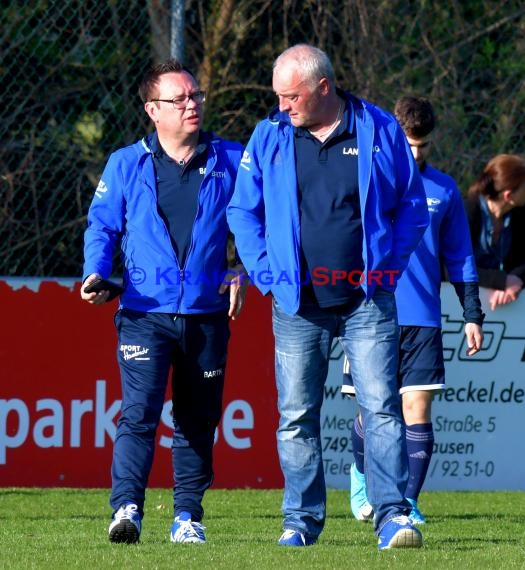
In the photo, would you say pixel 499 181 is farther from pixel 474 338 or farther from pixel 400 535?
pixel 400 535

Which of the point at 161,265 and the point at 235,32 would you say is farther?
the point at 235,32

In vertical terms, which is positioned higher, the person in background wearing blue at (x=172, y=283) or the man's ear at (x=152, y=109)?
the man's ear at (x=152, y=109)

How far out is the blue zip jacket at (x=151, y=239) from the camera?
616 centimetres

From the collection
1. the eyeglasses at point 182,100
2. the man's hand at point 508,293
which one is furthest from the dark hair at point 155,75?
the man's hand at point 508,293

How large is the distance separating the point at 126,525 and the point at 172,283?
1.08 meters

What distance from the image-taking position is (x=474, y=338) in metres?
6.62

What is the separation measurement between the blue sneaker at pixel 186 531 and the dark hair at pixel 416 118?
239cm

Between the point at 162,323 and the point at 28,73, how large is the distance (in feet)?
12.5

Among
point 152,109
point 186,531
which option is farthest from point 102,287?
point 186,531

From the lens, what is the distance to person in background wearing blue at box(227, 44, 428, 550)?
5613 millimetres

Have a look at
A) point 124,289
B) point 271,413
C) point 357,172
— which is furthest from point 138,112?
point 357,172

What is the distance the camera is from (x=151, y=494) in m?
8.97

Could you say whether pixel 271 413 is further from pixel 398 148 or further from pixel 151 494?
pixel 398 148

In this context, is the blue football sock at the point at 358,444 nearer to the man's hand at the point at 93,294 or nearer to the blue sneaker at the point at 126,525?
the blue sneaker at the point at 126,525
